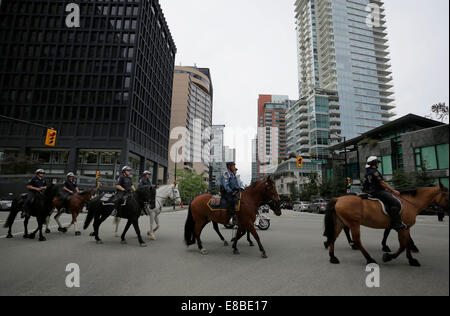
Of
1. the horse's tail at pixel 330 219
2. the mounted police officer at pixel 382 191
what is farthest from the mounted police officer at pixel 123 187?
the mounted police officer at pixel 382 191

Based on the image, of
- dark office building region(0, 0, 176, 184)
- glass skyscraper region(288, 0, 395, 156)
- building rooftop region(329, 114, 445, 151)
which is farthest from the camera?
glass skyscraper region(288, 0, 395, 156)

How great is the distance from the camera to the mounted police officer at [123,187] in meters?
7.39

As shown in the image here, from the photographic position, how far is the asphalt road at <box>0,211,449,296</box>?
2.31 m

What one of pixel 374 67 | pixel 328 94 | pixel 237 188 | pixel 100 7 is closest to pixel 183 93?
pixel 100 7

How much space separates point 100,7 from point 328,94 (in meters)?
68.7

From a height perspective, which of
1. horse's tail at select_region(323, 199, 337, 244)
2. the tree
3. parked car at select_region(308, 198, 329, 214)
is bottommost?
parked car at select_region(308, 198, 329, 214)

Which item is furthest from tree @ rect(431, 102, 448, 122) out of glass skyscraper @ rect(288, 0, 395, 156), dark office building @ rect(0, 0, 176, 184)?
glass skyscraper @ rect(288, 0, 395, 156)

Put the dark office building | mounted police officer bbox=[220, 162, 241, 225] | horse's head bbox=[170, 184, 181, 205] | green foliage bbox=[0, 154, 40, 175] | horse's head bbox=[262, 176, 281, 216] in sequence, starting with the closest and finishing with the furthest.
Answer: mounted police officer bbox=[220, 162, 241, 225] → horse's head bbox=[262, 176, 281, 216] → horse's head bbox=[170, 184, 181, 205] → green foliage bbox=[0, 154, 40, 175] → the dark office building

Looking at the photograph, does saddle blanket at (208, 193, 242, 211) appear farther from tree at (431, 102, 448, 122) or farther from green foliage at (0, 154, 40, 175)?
green foliage at (0, 154, 40, 175)

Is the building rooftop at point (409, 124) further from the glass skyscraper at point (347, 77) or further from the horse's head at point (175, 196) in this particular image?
the glass skyscraper at point (347, 77)

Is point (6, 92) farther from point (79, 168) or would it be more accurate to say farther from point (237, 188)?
point (237, 188)

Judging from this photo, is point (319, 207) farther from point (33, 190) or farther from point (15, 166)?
point (15, 166)

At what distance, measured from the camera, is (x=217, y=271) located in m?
4.15

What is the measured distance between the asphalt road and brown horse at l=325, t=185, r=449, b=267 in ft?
0.81
